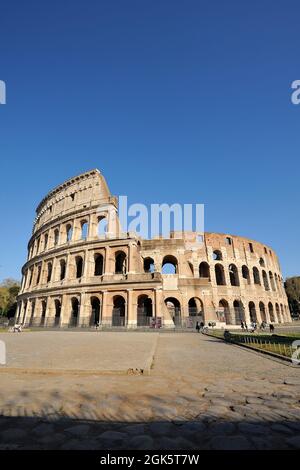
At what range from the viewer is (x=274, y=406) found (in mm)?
3326

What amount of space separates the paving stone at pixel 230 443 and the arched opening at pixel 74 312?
26315 millimetres

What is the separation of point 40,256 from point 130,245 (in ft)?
46.0

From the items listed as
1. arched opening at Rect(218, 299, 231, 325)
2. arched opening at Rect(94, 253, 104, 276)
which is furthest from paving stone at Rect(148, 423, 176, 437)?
arched opening at Rect(94, 253, 104, 276)

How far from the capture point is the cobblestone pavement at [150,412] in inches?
90.2

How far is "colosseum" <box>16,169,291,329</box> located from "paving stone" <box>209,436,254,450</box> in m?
21.9

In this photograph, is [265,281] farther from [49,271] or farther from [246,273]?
[49,271]

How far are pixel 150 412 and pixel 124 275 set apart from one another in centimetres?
2325

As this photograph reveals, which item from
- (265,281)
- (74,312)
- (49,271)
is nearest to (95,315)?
(74,312)

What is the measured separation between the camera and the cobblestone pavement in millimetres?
2291

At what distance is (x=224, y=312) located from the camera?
103ft

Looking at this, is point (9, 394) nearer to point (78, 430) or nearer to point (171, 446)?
point (78, 430)

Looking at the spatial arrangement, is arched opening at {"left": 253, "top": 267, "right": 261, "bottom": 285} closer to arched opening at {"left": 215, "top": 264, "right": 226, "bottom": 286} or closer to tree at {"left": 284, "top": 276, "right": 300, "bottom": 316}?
arched opening at {"left": 215, "top": 264, "right": 226, "bottom": 286}
